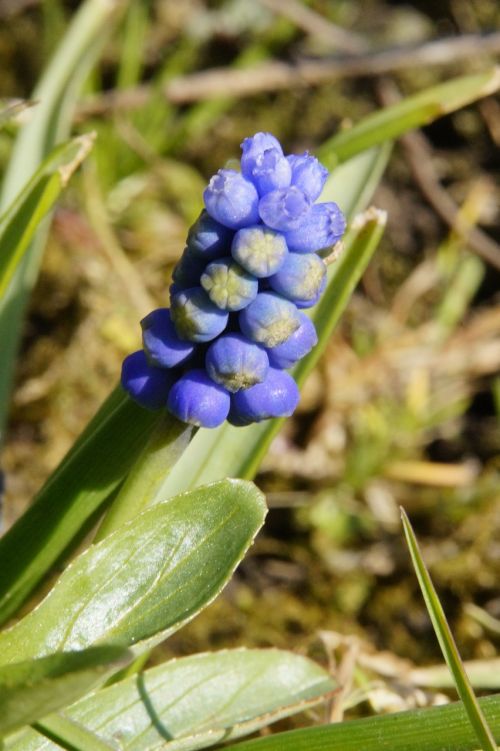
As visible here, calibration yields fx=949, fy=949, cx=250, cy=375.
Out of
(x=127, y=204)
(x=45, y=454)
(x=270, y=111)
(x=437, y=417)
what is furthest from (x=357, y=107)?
(x=45, y=454)

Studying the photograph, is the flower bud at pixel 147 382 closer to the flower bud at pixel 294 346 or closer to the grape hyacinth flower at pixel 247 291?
the grape hyacinth flower at pixel 247 291

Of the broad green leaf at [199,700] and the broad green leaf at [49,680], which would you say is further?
the broad green leaf at [199,700]

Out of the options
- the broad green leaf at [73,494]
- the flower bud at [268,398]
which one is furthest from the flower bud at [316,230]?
the broad green leaf at [73,494]

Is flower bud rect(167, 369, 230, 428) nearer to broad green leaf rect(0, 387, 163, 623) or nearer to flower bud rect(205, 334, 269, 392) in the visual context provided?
flower bud rect(205, 334, 269, 392)

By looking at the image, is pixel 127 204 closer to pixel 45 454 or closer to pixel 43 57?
pixel 43 57

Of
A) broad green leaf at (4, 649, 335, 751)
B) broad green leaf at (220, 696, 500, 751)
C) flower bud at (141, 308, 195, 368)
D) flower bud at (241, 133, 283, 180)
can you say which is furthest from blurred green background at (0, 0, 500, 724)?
flower bud at (241, 133, 283, 180)
